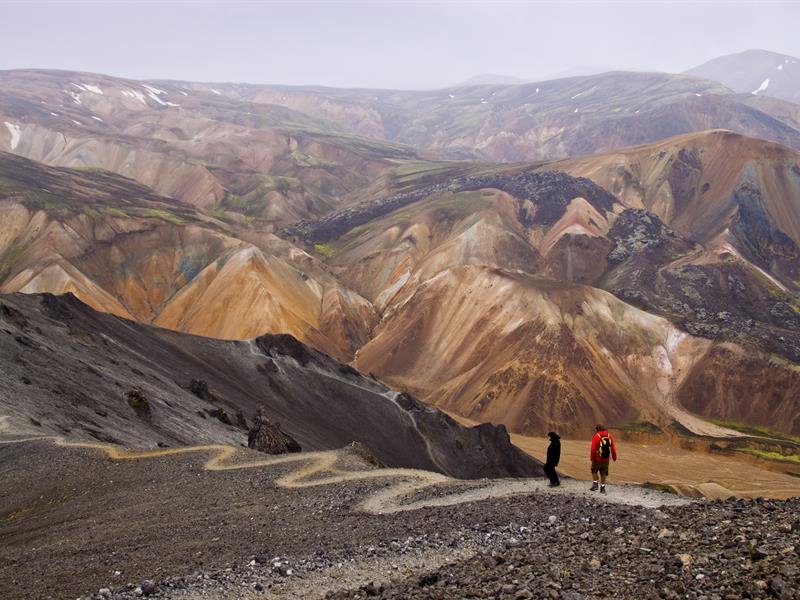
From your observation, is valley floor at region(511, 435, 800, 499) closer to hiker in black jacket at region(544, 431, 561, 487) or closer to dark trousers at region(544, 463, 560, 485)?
Answer: dark trousers at region(544, 463, 560, 485)

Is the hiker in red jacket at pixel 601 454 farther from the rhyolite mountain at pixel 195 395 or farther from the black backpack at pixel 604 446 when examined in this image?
the rhyolite mountain at pixel 195 395

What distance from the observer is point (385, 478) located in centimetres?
2306

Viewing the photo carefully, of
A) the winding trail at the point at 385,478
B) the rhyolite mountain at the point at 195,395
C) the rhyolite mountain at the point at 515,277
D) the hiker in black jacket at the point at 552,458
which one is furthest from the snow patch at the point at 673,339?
the hiker in black jacket at the point at 552,458

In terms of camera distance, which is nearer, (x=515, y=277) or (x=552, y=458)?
(x=552, y=458)

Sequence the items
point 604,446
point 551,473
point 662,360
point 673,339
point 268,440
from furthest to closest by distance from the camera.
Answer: point 673,339, point 662,360, point 268,440, point 551,473, point 604,446

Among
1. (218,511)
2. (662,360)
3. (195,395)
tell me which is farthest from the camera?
(662,360)

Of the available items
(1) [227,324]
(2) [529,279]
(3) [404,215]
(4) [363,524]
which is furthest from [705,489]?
(3) [404,215]

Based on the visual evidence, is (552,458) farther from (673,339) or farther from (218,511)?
(673,339)

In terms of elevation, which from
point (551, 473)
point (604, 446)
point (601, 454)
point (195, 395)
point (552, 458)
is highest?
point (604, 446)

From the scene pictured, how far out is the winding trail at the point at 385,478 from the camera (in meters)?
19.5

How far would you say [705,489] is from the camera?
50.8m

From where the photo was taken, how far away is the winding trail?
63.9 feet

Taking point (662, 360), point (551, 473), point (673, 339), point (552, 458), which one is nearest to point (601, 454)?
point (552, 458)

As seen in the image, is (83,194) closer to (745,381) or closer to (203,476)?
(745,381)
